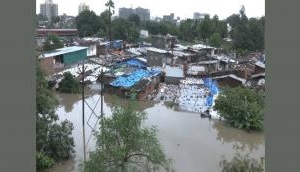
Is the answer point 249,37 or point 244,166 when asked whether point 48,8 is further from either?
point 244,166

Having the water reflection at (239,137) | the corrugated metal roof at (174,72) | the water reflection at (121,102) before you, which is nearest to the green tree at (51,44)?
→ the corrugated metal roof at (174,72)

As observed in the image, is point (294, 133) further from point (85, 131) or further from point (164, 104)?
point (164, 104)

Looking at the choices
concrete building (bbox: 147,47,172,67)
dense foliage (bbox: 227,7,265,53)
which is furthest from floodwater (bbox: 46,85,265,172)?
dense foliage (bbox: 227,7,265,53)

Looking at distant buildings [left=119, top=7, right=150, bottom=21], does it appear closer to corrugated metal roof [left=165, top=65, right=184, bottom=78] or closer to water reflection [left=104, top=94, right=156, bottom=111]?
corrugated metal roof [left=165, top=65, right=184, bottom=78]

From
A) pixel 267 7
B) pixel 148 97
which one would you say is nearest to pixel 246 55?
pixel 148 97

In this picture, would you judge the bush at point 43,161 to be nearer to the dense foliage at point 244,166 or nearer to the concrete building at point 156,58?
the dense foliage at point 244,166

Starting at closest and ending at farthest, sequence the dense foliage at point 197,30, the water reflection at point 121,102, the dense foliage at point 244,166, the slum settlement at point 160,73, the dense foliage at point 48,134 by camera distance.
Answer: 1. the dense foliage at point 244,166
2. the dense foliage at point 48,134
3. the water reflection at point 121,102
4. the slum settlement at point 160,73
5. the dense foliage at point 197,30

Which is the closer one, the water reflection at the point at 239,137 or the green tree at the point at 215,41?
the water reflection at the point at 239,137
